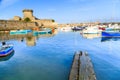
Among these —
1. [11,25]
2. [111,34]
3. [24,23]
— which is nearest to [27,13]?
[24,23]

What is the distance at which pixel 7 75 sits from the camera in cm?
1216

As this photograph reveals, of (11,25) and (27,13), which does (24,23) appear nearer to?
(11,25)

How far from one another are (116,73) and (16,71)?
7.09m

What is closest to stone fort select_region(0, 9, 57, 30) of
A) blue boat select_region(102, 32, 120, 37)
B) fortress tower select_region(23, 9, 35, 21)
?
fortress tower select_region(23, 9, 35, 21)

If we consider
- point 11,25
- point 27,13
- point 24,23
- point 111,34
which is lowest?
point 111,34

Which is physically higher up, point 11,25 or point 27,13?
point 27,13

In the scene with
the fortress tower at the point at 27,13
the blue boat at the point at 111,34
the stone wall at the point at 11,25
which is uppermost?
the fortress tower at the point at 27,13

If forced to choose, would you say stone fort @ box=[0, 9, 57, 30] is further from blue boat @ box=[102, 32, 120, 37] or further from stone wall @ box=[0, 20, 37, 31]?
blue boat @ box=[102, 32, 120, 37]

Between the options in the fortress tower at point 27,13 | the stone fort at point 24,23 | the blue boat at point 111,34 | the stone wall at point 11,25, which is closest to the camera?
the blue boat at point 111,34

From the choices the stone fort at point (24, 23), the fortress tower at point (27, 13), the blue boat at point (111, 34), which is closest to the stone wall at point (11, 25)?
the stone fort at point (24, 23)

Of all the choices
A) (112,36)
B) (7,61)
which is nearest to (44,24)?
(112,36)

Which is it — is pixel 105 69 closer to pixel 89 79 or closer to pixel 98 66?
pixel 98 66

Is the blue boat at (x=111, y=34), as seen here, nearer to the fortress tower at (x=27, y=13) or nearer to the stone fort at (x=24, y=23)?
the stone fort at (x=24, y=23)

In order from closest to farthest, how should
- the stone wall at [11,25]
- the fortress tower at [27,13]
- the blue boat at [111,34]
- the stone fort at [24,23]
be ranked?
the blue boat at [111,34]
the stone wall at [11,25]
the stone fort at [24,23]
the fortress tower at [27,13]
